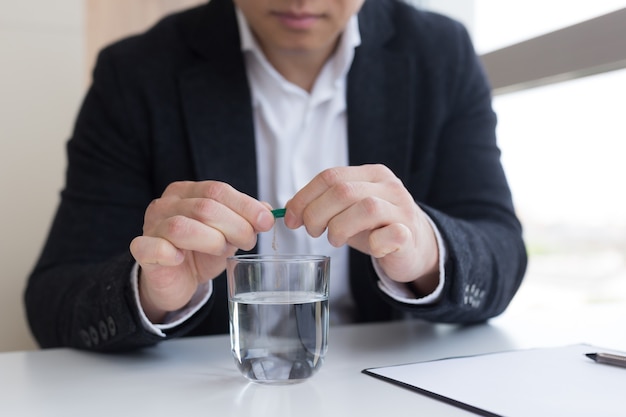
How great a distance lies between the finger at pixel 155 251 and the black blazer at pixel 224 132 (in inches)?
13.6

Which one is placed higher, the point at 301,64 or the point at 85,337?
the point at 301,64

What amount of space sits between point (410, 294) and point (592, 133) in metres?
0.86

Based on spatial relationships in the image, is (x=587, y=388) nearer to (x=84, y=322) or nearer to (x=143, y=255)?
(x=143, y=255)

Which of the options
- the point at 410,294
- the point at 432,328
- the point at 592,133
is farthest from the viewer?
the point at 592,133

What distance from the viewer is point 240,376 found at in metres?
0.68

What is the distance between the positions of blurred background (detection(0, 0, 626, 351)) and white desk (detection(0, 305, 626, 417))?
0.45 metres

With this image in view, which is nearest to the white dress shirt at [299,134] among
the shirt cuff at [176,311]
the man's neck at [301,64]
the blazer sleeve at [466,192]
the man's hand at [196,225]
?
the man's neck at [301,64]

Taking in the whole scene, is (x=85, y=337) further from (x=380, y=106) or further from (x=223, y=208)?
(x=380, y=106)

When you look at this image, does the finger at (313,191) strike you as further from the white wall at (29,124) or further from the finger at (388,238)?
the white wall at (29,124)

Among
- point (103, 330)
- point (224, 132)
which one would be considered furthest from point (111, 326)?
point (224, 132)

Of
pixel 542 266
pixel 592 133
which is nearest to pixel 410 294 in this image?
pixel 592 133

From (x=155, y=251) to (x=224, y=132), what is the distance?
1.61 ft

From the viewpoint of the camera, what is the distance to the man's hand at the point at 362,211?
660mm

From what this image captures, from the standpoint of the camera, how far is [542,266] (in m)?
1.78
